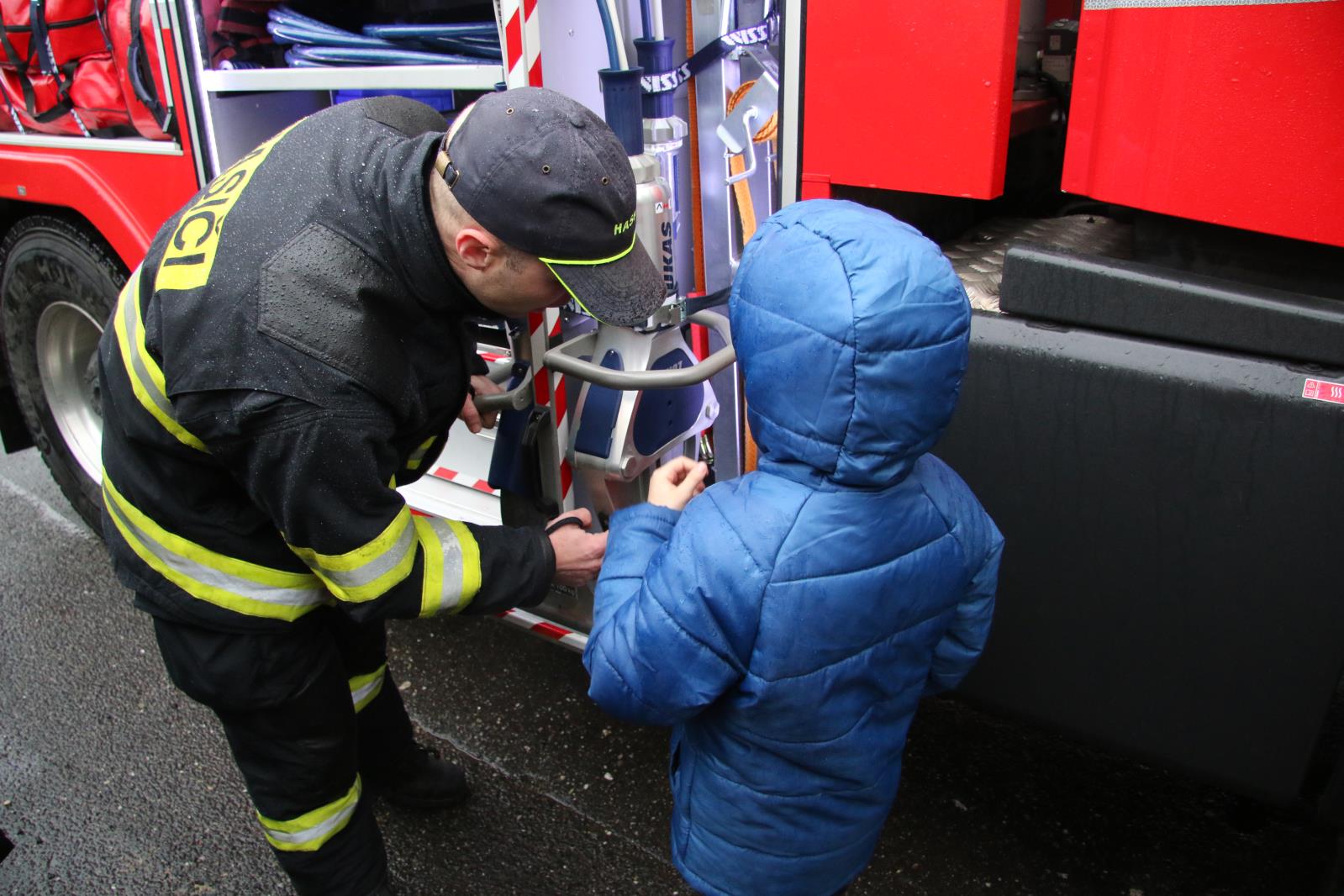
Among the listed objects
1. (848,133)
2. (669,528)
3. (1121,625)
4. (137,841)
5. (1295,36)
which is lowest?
(137,841)

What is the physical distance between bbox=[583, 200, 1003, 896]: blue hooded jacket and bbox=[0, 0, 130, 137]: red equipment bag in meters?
2.28

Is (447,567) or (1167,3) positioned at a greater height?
(1167,3)

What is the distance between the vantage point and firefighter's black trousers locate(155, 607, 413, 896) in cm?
175

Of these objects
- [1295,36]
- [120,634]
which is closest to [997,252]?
[1295,36]

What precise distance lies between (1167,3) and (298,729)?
181cm

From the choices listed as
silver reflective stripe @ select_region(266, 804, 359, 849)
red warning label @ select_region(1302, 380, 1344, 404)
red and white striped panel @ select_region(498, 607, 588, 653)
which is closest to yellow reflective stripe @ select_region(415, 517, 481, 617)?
silver reflective stripe @ select_region(266, 804, 359, 849)

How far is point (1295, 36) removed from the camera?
1.30 metres

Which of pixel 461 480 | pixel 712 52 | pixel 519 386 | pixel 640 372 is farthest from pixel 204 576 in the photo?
pixel 712 52

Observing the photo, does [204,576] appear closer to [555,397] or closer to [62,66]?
[555,397]

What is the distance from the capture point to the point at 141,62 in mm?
2602

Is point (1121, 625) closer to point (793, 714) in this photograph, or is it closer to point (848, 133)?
point (793, 714)

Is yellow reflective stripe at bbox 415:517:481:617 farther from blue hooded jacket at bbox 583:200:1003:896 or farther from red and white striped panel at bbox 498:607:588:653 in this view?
red and white striped panel at bbox 498:607:588:653

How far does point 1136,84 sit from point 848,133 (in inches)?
17.5

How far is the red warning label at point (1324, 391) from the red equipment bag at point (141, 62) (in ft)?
8.33
